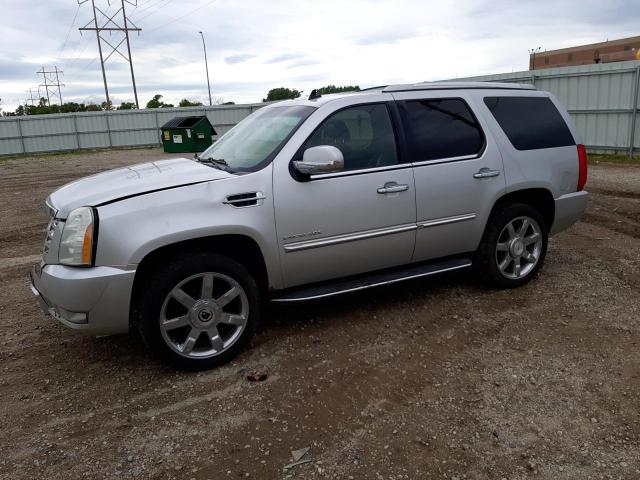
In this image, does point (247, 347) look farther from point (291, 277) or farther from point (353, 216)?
point (353, 216)

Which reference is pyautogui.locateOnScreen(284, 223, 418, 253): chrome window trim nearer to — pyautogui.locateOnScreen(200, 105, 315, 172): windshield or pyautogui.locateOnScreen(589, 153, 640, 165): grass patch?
pyautogui.locateOnScreen(200, 105, 315, 172): windshield

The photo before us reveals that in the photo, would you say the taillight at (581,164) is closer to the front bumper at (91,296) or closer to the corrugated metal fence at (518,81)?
the front bumper at (91,296)

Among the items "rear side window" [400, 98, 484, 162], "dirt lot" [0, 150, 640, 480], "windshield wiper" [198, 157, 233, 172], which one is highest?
"rear side window" [400, 98, 484, 162]

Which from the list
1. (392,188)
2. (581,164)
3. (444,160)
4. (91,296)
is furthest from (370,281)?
(581,164)

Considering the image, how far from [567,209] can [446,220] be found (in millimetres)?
1455

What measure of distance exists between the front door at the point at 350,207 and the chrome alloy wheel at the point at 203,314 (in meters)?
0.42

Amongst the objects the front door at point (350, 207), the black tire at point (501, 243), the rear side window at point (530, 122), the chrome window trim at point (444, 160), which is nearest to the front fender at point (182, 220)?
the front door at point (350, 207)

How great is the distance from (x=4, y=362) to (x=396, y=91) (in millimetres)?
3614

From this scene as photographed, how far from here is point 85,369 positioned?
368cm

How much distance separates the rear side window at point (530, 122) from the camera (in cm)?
468

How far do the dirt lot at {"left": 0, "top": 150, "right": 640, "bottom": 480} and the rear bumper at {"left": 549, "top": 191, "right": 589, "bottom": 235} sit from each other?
55cm

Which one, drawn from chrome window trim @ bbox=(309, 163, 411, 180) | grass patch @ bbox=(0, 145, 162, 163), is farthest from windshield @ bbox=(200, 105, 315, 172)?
grass patch @ bbox=(0, 145, 162, 163)

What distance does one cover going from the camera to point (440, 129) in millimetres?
4375

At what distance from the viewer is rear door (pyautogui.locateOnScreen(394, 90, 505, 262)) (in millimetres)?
4215
